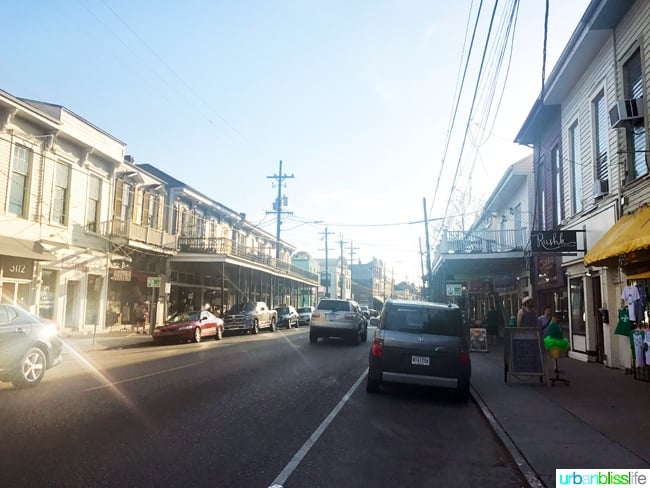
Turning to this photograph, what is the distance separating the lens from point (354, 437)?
6.81 metres

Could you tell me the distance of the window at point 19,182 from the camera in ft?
63.6

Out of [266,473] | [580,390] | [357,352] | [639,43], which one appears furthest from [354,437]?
[357,352]

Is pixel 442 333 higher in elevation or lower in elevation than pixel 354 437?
higher

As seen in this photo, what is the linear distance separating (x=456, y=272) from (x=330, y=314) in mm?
11526

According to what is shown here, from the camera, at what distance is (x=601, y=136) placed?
48.2 feet

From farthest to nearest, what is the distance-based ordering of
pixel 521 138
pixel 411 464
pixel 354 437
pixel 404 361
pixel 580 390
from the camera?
pixel 521 138 → pixel 580 390 → pixel 404 361 → pixel 354 437 → pixel 411 464

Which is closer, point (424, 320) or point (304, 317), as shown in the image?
point (424, 320)

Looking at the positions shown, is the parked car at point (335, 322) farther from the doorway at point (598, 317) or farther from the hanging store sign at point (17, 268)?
the hanging store sign at point (17, 268)

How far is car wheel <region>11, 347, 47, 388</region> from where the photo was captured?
9609mm

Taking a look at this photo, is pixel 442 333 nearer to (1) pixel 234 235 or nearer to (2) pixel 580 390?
(2) pixel 580 390

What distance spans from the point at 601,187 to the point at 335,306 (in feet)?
36.4

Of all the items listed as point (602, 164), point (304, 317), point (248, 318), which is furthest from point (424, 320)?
point (304, 317)

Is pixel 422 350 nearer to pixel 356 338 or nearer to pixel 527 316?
pixel 527 316

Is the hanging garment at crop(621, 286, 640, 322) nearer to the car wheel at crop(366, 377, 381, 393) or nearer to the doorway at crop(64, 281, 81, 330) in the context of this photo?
the car wheel at crop(366, 377, 381, 393)
